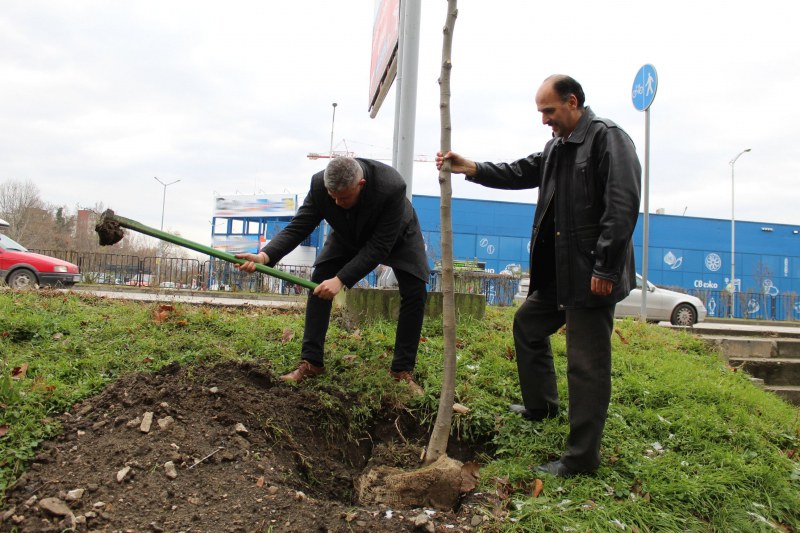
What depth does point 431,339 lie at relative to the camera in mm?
4625

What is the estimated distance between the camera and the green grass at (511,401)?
100 inches

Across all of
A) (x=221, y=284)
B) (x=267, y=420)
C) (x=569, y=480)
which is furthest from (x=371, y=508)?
(x=221, y=284)

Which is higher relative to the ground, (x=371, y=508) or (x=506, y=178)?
(x=506, y=178)

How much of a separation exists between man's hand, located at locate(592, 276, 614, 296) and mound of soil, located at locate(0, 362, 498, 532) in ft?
3.64

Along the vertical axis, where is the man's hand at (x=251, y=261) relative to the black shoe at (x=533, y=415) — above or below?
above

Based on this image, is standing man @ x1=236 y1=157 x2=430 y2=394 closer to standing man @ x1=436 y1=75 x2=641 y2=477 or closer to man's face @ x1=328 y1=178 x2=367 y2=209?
man's face @ x1=328 y1=178 x2=367 y2=209

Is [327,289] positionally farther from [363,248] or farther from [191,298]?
[191,298]

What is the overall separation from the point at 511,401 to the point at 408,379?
2.31 ft

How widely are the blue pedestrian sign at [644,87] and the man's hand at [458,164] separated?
579cm

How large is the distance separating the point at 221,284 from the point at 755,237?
36.7 metres

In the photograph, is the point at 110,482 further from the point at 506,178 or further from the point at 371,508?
the point at 506,178

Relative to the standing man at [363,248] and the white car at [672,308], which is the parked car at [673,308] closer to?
the white car at [672,308]

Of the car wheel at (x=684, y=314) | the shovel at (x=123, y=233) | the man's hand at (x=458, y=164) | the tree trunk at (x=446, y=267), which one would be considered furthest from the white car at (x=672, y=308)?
the shovel at (x=123, y=233)

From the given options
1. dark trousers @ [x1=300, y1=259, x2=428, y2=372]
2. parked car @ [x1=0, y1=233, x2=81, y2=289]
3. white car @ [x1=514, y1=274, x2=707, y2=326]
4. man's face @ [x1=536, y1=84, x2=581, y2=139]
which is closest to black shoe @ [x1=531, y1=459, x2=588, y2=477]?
dark trousers @ [x1=300, y1=259, x2=428, y2=372]
